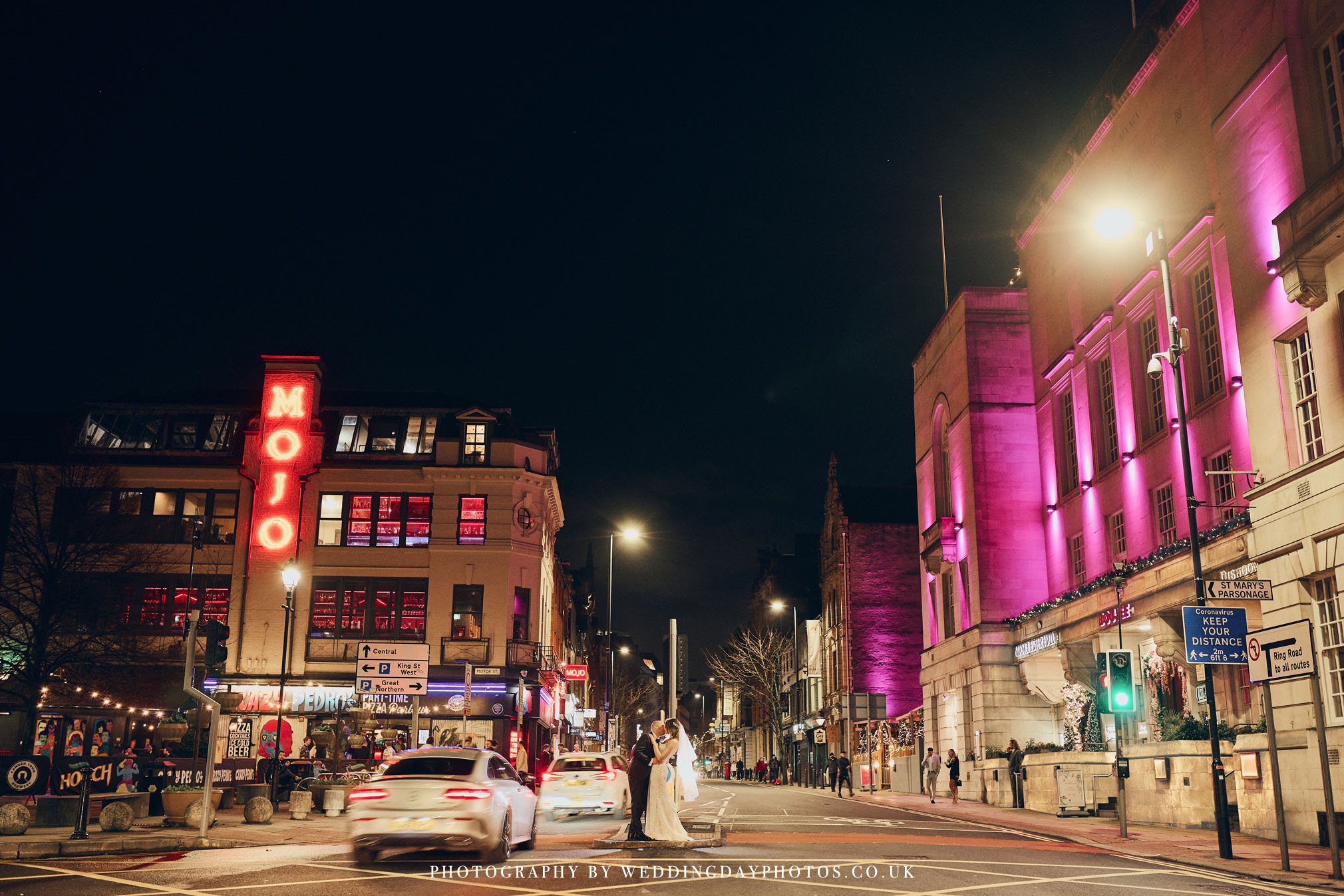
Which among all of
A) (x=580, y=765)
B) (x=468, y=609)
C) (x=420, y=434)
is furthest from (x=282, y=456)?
(x=580, y=765)

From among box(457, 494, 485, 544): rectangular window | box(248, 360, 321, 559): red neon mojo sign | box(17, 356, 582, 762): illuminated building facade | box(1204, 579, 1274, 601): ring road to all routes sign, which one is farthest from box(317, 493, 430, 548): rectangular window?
box(1204, 579, 1274, 601): ring road to all routes sign

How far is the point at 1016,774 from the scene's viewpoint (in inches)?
1325

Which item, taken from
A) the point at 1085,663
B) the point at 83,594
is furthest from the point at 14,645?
the point at 1085,663

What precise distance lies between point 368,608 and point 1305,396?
3603 cm

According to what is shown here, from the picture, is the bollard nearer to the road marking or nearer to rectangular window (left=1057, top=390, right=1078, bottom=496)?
the road marking

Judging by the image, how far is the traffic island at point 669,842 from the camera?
16.1m

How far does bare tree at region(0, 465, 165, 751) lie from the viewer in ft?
125

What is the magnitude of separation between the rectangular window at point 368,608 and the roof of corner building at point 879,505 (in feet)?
92.7

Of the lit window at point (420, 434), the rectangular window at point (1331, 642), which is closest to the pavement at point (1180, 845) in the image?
the rectangular window at point (1331, 642)

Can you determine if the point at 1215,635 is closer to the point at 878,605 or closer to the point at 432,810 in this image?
the point at 432,810

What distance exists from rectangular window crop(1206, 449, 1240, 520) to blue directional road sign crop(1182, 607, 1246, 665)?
994 centimetres

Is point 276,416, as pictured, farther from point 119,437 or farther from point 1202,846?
point 1202,846

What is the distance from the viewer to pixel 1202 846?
18.4 m

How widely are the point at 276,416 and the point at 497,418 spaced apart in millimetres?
9196
